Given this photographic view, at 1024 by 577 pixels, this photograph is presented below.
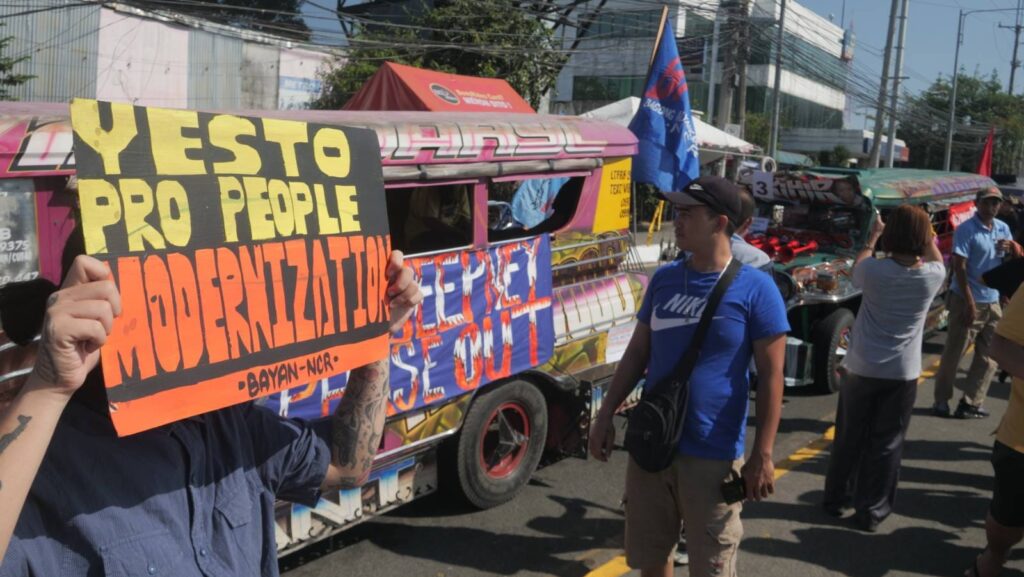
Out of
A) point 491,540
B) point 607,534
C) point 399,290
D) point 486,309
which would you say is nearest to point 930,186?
point 607,534

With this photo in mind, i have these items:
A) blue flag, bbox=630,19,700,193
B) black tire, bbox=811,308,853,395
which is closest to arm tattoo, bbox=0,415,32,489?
blue flag, bbox=630,19,700,193

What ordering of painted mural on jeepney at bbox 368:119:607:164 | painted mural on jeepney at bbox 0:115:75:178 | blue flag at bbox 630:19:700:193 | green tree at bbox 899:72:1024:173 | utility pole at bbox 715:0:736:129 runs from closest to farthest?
1. painted mural on jeepney at bbox 0:115:75:178
2. painted mural on jeepney at bbox 368:119:607:164
3. blue flag at bbox 630:19:700:193
4. utility pole at bbox 715:0:736:129
5. green tree at bbox 899:72:1024:173

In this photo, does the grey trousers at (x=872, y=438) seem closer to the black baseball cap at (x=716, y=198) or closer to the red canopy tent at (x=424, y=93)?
the black baseball cap at (x=716, y=198)

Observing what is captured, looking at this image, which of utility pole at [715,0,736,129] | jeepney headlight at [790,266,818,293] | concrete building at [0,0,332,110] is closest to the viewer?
jeepney headlight at [790,266,818,293]

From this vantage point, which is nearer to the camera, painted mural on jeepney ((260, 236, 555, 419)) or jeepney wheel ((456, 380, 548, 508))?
painted mural on jeepney ((260, 236, 555, 419))

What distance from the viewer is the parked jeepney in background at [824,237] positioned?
26.8 feet

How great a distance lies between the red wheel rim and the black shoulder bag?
184cm

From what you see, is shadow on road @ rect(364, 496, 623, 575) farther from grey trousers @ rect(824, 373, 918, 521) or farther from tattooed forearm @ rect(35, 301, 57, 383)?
tattooed forearm @ rect(35, 301, 57, 383)

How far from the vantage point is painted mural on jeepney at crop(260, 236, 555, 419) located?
4324mm

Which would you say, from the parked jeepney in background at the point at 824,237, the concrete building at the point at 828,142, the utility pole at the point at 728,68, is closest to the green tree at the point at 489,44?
the utility pole at the point at 728,68

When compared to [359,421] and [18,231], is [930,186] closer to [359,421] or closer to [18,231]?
[359,421]

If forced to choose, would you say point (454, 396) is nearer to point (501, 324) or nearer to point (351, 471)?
point (501, 324)

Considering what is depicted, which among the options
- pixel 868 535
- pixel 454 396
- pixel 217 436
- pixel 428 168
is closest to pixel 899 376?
pixel 868 535

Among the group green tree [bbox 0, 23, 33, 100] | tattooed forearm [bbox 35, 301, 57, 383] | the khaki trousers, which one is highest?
green tree [bbox 0, 23, 33, 100]
